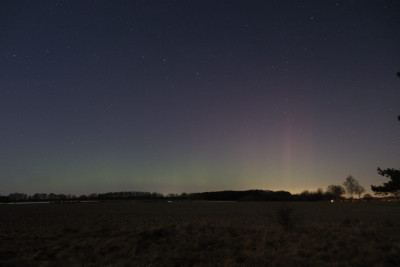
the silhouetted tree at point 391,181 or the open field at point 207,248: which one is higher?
the silhouetted tree at point 391,181

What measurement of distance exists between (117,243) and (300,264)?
10259 mm

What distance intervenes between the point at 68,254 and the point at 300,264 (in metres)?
10.7

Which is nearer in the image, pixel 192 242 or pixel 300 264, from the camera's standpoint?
pixel 300 264

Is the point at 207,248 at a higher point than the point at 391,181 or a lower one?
lower

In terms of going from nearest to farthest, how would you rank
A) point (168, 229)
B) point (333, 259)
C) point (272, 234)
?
1. point (333, 259)
2. point (272, 234)
3. point (168, 229)

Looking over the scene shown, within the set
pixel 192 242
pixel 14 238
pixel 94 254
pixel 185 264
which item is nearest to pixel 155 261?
pixel 185 264

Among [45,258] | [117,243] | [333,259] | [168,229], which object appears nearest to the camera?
[333,259]

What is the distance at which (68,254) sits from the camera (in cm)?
1529

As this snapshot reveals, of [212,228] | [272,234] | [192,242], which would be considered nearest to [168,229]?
[212,228]

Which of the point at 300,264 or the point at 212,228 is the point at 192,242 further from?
the point at 300,264

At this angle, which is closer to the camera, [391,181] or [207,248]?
[391,181]

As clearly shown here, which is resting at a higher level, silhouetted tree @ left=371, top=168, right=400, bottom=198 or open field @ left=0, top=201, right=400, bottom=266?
silhouetted tree @ left=371, top=168, right=400, bottom=198

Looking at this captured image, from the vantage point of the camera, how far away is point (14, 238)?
66.6 ft

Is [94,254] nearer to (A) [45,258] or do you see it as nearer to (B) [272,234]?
(A) [45,258]
